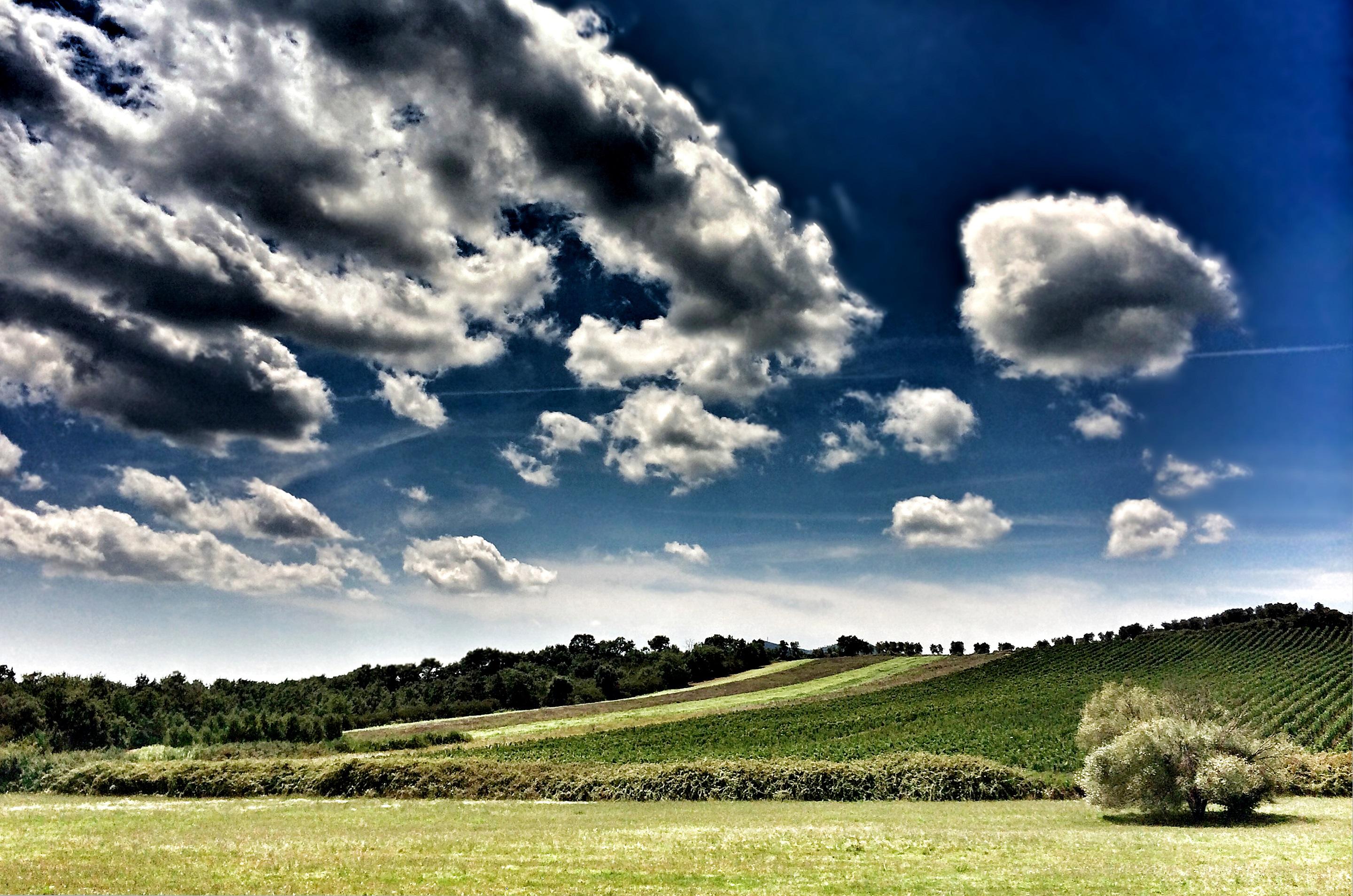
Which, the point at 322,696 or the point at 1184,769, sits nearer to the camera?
the point at 1184,769

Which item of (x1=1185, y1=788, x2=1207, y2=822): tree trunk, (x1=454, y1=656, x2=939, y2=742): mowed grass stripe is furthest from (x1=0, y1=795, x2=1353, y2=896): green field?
(x1=454, y1=656, x2=939, y2=742): mowed grass stripe

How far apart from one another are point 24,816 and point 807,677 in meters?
124

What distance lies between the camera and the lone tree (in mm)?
35000

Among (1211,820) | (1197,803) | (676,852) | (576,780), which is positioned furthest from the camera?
(576,780)

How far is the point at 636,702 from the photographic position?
5143 inches

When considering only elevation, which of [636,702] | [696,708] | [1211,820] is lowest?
[636,702]

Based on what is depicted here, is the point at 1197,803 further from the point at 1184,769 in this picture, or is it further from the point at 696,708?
the point at 696,708

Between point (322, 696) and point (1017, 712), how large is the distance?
13936 centimetres

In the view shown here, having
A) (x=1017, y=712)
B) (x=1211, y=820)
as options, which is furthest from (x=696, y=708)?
(x=1211, y=820)

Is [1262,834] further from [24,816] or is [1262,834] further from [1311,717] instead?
[1311,717]

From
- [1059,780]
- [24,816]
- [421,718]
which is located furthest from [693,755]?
[421,718]

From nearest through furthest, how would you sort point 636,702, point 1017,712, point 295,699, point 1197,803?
1. point 1197,803
2. point 1017,712
3. point 636,702
4. point 295,699

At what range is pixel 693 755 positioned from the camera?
7119 cm

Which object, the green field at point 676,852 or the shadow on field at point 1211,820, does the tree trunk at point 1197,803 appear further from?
the green field at point 676,852
